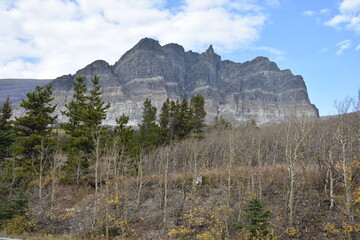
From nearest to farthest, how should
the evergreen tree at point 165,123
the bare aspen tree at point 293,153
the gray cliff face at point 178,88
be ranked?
1. the bare aspen tree at point 293,153
2. the evergreen tree at point 165,123
3. the gray cliff face at point 178,88

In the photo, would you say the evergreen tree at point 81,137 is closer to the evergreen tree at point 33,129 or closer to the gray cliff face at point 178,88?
the evergreen tree at point 33,129

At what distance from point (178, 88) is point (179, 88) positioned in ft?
7.00

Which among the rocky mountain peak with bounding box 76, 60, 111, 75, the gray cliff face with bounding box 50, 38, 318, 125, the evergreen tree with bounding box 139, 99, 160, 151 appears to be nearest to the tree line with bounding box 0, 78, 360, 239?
the evergreen tree with bounding box 139, 99, 160, 151

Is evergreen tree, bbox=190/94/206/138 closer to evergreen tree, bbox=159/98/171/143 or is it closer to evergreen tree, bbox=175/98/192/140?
evergreen tree, bbox=175/98/192/140

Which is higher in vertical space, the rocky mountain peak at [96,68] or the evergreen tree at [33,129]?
the rocky mountain peak at [96,68]

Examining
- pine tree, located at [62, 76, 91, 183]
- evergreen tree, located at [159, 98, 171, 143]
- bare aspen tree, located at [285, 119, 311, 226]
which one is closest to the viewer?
bare aspen tree, located at [285, 119, 311, 226]

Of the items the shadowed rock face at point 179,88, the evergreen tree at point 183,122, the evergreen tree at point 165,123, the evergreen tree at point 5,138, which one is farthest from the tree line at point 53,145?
the shadowed rock face at point 179,88

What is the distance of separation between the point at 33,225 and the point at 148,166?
2021 centimetres

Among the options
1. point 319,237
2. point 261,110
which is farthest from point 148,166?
point 261,110

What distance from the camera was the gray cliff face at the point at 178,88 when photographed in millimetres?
166750

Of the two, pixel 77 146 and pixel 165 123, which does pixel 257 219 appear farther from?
pixel 165 123

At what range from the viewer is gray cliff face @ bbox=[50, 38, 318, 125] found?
547 feet

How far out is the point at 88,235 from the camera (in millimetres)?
20125

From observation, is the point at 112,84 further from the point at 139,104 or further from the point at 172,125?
the point at 172,125
